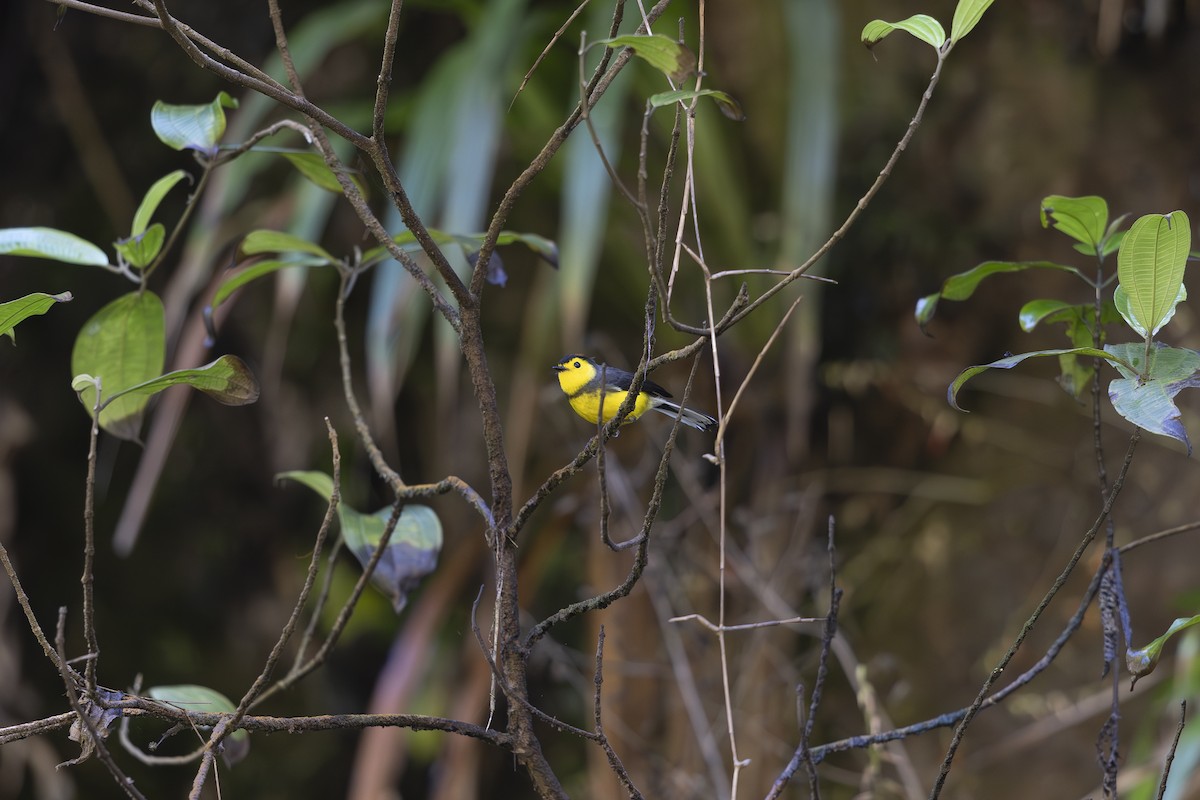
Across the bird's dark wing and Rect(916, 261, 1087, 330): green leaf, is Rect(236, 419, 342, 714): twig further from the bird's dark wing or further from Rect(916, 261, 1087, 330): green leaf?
the bird's dark wing

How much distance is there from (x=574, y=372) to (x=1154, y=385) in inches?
33.1

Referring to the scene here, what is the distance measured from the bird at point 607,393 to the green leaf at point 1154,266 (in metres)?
0.58

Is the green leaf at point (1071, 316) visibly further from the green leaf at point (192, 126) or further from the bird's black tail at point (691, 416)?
the green leaf at point (192, 126)

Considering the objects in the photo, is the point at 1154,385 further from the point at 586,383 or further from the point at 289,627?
the point at 586,383

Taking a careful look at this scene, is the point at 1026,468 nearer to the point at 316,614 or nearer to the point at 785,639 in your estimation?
the point at 785,639

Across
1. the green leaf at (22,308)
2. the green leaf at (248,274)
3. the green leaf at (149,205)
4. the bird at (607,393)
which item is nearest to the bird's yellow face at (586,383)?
the bird at (607,393)

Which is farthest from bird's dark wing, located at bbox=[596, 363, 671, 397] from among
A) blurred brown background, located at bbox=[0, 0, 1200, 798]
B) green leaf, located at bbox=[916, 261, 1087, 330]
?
green leaf, located at bbox=[916, 261, 1087, 330]

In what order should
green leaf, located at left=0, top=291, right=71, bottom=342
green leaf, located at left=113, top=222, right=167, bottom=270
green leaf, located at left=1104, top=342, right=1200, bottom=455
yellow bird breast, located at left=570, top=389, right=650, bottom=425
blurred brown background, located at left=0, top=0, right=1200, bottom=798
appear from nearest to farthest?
green leaf, located at left=1104, top=342, right=1200, bottom=455, green leaf, located at left=0, top=291, right=71, bottom=342, green leaf, located at left=113, top=222, right=167, bottom=270, yellow bird breast, located at left=570, top=389, right=650, bottom=425, blurred brown background, located at left=0, top=0, right=1200, bottom=798

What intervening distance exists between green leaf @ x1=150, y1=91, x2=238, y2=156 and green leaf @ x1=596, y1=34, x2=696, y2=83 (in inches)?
13.7

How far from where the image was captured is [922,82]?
2094 mm

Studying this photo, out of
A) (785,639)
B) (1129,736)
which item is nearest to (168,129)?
(785,639)

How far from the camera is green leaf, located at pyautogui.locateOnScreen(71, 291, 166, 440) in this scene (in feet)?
2.64

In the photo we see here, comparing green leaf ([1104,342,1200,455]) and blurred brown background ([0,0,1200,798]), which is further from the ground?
green leaf ([1104,342,1200,455])

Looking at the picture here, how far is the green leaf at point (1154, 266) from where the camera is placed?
0.59 meters
